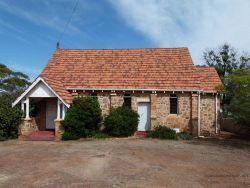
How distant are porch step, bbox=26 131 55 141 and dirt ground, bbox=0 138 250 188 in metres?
3.23

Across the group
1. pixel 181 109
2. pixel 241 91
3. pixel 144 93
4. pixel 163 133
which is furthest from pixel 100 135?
pixel 241 91

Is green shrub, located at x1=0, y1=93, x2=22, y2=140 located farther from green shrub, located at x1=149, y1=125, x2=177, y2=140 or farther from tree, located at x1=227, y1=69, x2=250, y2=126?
tree, located at x1=227, y1=69, x2=250, y2=126

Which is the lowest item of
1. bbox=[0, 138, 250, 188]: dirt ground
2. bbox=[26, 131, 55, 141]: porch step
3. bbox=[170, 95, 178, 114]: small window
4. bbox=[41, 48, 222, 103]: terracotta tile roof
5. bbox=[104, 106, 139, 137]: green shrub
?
bbox=[0, 138, 250, 188]: dirt ground

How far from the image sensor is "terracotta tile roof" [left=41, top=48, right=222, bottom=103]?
75.0 feet

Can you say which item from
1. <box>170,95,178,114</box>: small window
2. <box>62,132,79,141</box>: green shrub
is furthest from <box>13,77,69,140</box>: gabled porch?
<box>170,95,178,114</box>: small window

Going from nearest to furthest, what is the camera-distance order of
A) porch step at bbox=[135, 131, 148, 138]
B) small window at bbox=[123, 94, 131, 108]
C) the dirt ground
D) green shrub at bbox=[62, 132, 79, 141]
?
the dirt ground → green shrub at bbox=[62, 132, 79, 141] → porch step at bbox=[135, 131, 148, 138] → small window at bbox=[123, 94, 131, 108]

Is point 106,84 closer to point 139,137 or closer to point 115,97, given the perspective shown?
point 115,97

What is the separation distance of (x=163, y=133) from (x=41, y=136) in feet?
26.3

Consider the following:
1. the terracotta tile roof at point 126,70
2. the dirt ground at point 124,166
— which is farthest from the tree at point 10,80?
the dirt ground at point 124,166

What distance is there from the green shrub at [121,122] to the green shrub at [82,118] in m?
0.96

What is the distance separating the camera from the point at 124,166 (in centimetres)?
1156

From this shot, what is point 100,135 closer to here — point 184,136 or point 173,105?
point 184,136

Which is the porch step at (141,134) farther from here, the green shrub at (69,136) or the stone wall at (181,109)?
the green shrub at (69,136)

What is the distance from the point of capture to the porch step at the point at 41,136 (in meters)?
20.1
